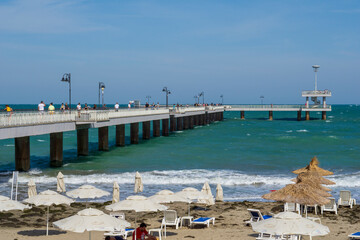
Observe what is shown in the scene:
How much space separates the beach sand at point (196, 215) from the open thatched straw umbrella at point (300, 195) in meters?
1.43

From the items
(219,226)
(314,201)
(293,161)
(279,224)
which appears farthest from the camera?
(293,161)

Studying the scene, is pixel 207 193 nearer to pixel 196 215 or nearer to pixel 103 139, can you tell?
pixel 196 215

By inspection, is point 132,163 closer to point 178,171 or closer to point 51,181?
point 178,171

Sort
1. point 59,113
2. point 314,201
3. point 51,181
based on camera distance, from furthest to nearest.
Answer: point 59,113
point 51,181
point 314,201

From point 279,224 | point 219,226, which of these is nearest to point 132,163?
point 219,226

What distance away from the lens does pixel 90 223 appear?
449 inches

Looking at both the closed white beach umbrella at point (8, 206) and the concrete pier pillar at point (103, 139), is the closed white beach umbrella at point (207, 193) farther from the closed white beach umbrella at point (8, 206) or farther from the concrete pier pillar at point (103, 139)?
the concrete pier pillar at point (103, 139)

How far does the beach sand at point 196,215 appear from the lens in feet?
50.6

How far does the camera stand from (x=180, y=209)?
20.1 m

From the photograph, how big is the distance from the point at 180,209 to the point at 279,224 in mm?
9271

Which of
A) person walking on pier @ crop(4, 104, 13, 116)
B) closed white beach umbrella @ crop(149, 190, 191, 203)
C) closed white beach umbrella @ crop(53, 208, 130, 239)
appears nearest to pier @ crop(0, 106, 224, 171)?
person walking on pier @ crop(4, 104, 13, 116)

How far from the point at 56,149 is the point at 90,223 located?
24.2m

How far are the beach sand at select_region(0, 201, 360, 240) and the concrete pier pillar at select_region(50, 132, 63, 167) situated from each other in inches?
573

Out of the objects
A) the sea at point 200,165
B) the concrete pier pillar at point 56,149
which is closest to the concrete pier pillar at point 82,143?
the sea at point 200,165
